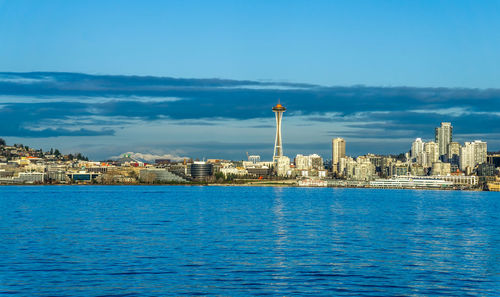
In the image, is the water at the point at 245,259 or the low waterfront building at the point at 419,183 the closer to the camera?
the water at the point at 245,259

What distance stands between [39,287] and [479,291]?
41.0 ft

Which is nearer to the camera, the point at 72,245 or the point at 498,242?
the point at 72,245

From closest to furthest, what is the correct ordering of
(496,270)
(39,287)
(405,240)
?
(39,287)
(496,270)
(405,240)

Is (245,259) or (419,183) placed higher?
(419,183)

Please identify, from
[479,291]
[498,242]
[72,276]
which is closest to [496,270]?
[479,291]

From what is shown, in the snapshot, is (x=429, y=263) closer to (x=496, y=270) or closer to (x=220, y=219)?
(x=496, y=270)

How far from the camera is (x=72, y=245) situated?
29359 mm

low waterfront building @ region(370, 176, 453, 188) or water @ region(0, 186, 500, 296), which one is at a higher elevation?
low waterfront building @ region(370, 176, 453, 188)

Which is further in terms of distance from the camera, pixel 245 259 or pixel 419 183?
pixel 419 183

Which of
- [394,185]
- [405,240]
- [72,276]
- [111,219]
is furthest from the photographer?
[394,185]

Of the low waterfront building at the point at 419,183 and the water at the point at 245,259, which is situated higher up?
the low waterfront building at the point at 419,183

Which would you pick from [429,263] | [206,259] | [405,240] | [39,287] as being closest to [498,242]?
[405,240]

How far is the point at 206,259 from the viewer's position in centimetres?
2522

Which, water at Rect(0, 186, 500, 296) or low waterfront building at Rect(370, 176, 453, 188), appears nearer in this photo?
water at Rect(0, 186, 500, 296)
